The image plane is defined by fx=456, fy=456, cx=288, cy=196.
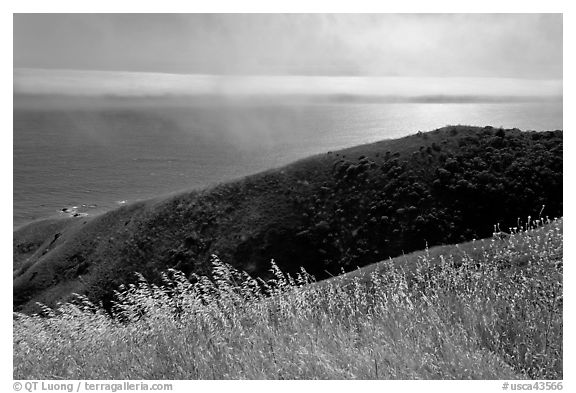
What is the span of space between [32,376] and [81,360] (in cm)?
89

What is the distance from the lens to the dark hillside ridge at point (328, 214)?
40.5 meters

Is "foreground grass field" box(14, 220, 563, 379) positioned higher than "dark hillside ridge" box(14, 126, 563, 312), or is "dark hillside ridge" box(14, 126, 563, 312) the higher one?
"foreground grass field" box(14, 220, 563, 379)

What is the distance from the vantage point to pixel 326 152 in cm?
5522

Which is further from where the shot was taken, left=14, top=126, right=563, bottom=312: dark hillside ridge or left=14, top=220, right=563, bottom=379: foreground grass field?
left=14, top=126, right=563, bottom=312: dark hillside ridge

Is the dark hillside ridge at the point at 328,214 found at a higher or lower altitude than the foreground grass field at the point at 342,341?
lower

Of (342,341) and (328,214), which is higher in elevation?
(342,341)

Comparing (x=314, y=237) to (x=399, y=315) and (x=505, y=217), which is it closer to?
(x=505, y=217)

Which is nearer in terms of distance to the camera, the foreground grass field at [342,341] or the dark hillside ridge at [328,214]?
the foreground grass field at [342,341]

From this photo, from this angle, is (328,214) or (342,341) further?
(328,214)

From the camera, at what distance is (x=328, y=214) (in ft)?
147

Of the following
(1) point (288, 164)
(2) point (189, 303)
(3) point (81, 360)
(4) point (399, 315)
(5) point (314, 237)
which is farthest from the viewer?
(1) point (288, 164)

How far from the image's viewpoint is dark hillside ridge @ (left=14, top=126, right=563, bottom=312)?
4053cm
